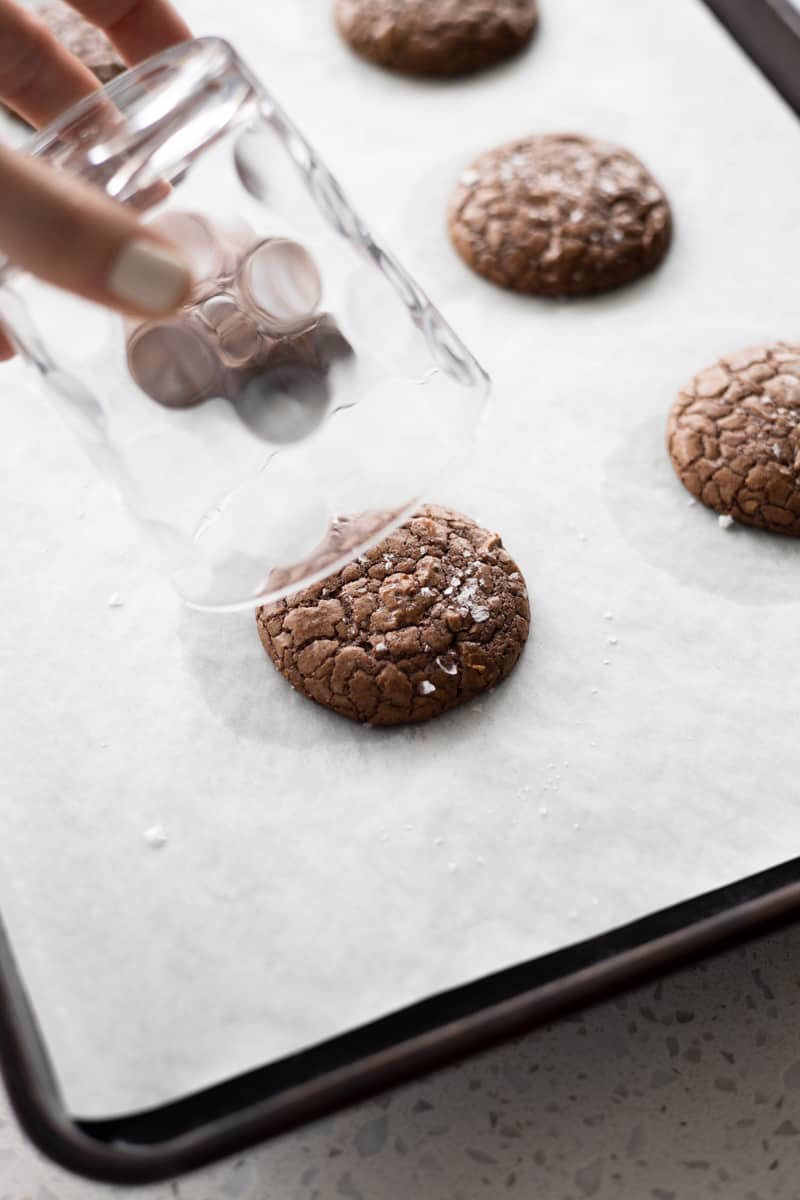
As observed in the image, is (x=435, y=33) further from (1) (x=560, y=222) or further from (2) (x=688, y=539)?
(2) (x=688, y=539)

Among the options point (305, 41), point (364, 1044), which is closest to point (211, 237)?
point (364, 1044)

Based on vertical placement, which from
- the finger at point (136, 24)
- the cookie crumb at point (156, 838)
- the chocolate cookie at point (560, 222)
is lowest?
the chocolate cookie at point (560, 222)

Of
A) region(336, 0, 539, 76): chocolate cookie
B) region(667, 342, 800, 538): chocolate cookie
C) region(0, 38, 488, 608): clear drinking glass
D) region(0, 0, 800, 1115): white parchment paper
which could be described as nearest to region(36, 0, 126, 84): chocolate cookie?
region(336, 0, 539, 76): chocolate cookie

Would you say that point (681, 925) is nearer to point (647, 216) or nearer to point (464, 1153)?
point (464, 1153)

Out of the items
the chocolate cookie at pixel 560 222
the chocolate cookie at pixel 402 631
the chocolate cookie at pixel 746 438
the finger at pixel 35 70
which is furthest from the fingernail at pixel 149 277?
the chocolate cookie at pixel 560 222

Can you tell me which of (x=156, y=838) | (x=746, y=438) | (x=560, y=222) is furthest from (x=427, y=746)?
(x=560, y=222)

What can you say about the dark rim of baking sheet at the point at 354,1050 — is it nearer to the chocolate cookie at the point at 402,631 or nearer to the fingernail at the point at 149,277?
the chocolate cookie at the point at 402,631
